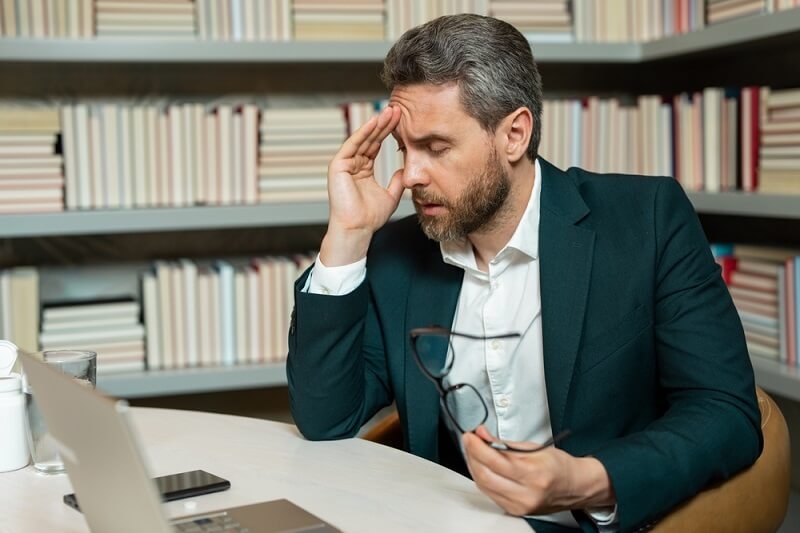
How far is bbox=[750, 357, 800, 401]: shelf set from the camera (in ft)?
7.17

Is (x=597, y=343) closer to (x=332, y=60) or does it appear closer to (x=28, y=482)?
(x=28, y=482)

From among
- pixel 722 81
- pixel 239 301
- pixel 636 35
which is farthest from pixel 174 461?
pixel 722 81

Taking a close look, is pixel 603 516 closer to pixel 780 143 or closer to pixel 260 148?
pixel 780 143

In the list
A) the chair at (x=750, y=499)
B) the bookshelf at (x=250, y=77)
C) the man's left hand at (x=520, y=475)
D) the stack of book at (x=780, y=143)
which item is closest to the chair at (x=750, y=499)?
the chair at (x=750, y=499)

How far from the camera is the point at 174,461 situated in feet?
4.39

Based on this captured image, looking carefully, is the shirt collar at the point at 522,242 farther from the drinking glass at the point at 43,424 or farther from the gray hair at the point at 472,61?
the drinking glass at the point at 43,424

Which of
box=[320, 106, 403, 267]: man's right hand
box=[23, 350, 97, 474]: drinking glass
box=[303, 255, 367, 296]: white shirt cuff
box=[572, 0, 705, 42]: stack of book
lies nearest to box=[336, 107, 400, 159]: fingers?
box=[320, 106, 403, 267]: man's right hand

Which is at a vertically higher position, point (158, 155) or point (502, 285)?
point (158, 155)

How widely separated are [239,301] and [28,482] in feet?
4.46

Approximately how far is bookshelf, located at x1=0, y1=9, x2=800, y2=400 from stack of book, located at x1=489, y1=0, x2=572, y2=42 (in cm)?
6

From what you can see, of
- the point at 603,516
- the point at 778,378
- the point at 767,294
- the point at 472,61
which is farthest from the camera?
the point at 767,294

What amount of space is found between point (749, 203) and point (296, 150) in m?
1.10

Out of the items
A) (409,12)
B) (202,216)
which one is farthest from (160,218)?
(409,12)

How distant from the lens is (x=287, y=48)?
99.5 inches
